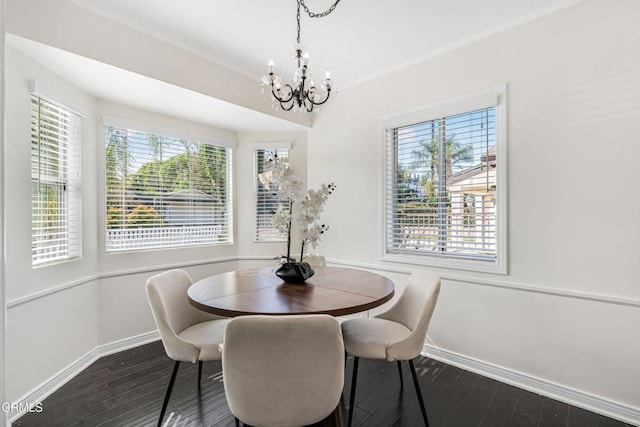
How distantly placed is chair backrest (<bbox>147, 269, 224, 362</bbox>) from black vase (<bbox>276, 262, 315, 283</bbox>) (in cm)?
66

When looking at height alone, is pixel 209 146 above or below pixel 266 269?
above

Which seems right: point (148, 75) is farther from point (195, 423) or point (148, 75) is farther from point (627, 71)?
point (627, 71)

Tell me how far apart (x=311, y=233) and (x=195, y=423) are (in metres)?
1.38

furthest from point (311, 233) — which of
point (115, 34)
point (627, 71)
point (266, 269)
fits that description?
point (627, 71)

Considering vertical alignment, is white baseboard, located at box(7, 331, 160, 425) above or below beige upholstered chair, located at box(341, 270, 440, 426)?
below

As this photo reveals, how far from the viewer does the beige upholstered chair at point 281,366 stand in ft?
3.85

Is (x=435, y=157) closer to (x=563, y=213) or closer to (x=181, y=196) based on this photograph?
(x=563, y=213)

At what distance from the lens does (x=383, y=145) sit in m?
3.22

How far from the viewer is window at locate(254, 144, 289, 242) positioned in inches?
158

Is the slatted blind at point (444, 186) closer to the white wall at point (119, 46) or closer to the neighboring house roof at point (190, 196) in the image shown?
the white wall at point (119, 46)

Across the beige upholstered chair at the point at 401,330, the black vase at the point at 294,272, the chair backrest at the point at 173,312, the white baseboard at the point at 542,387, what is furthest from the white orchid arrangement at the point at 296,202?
the white baseboard at the point at 542,387

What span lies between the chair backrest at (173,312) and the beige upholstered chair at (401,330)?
3.08ft

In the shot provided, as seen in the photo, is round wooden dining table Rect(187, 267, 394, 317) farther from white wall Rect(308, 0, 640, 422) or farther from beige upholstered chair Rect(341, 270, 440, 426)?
white wall Rect(308, 0, 640, 422)

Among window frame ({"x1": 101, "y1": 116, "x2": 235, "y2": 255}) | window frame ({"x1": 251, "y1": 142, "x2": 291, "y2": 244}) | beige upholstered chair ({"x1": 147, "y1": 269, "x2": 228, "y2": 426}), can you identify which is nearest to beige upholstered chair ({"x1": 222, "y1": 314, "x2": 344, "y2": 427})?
beige upholstered chair ({"x1": 147, "y1": 269, "x2": 228, "y2": 426})
